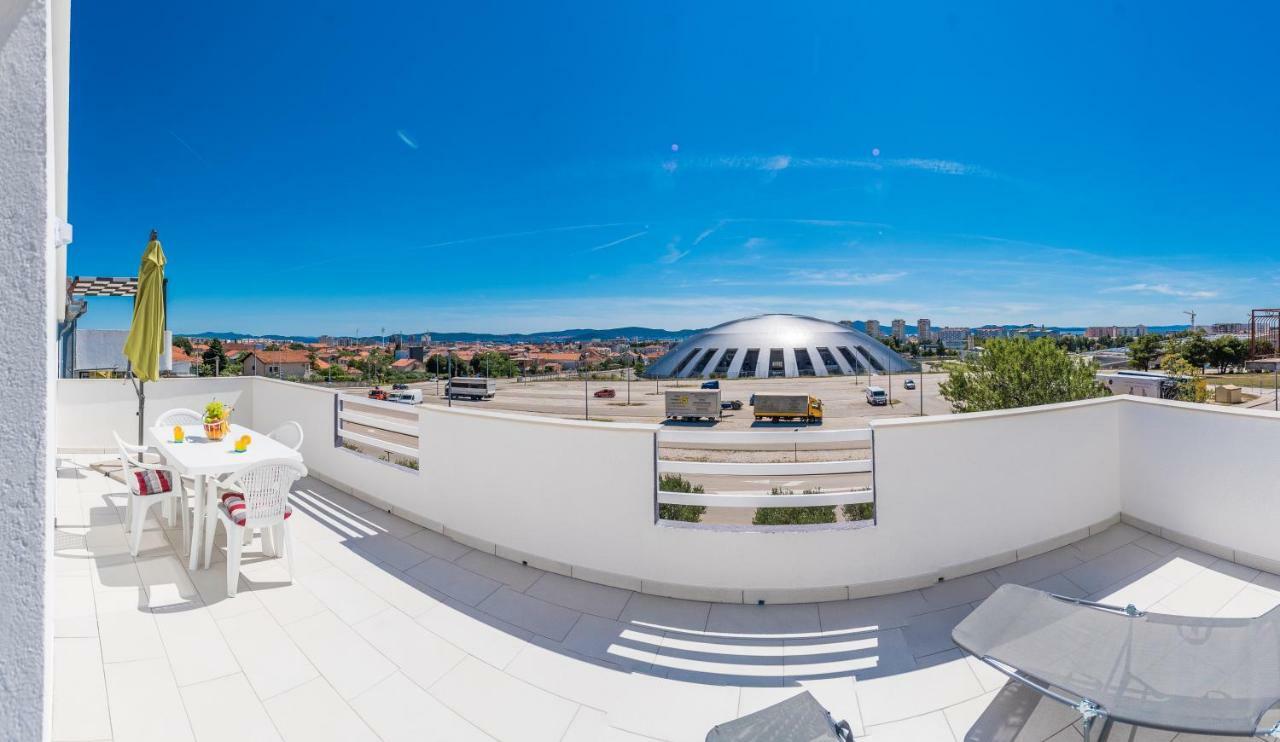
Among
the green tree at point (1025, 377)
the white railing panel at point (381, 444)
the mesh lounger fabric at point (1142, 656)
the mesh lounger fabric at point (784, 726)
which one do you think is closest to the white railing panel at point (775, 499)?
the mesh lounger fabric at point (1142, 656)

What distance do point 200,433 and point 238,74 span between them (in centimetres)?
812

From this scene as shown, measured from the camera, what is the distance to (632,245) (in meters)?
27.5

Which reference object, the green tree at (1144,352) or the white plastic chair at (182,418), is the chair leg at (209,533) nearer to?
the white plastic chair at (182,418)

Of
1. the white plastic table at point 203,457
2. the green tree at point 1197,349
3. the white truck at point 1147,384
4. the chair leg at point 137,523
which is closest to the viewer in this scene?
the white plastic table at point 203,457

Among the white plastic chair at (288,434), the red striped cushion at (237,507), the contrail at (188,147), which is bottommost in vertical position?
the red striped cushion at (237,507)

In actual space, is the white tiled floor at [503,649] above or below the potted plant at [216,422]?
below

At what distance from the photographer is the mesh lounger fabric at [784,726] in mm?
1425

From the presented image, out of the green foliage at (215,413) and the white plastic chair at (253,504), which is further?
the green foliage at (215,413)

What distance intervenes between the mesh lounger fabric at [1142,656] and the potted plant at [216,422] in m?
5.05

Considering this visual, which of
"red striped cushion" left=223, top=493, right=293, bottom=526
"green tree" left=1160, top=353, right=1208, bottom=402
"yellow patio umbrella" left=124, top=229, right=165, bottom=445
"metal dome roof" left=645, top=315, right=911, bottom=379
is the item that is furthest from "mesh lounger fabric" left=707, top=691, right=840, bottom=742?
"metal dome roof" left=645, top=315, right=911, bottom=379

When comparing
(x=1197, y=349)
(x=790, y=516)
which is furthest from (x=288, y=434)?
(x=1197, y=349)

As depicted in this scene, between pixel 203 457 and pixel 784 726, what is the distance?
3.88 m

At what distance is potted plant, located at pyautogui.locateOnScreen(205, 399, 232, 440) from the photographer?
3.96 metres

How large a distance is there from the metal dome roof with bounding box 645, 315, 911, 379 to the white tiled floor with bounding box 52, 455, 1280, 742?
4056cm
